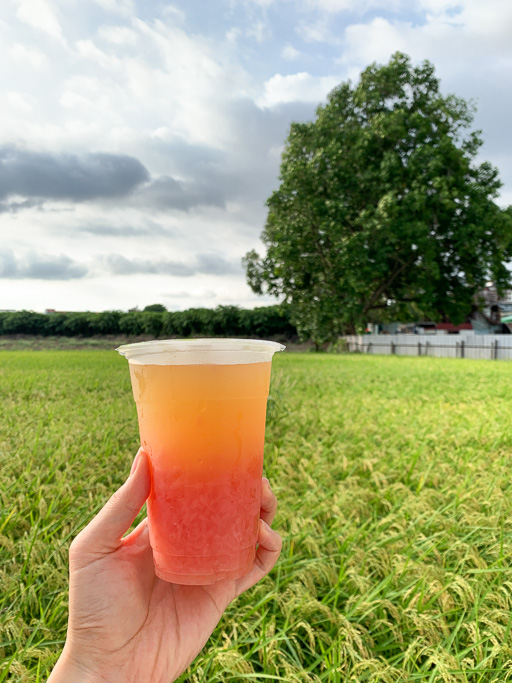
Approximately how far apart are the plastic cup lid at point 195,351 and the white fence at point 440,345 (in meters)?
25.2

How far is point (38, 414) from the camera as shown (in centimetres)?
574

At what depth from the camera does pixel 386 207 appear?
22.4 metres

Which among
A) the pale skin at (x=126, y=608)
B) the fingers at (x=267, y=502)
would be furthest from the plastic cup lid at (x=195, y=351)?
the fingers at (x=267, y=502)

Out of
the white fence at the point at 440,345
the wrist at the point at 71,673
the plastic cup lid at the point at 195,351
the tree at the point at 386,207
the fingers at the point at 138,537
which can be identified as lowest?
the white fence at the point at 440,345

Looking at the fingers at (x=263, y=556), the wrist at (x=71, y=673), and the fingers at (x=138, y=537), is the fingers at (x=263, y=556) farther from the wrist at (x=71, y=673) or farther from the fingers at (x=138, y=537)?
the wrist at (x=71, y=673)

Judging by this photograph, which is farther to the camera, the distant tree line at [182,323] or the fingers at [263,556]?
the distant tree line at [182,323]

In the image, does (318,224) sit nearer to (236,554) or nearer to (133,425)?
(133,425)

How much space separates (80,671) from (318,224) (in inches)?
996

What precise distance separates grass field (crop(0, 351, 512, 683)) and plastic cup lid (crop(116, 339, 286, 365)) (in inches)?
50.0

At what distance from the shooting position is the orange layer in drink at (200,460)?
1.35m

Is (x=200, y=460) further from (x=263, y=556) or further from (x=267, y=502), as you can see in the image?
(x=263, y=556)

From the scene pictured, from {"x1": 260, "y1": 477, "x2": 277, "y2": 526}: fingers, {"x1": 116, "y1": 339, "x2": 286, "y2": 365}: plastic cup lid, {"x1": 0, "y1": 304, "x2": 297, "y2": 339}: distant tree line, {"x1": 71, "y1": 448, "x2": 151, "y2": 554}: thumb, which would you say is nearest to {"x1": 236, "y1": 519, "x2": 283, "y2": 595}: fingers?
{"x1": 260, "y1": 477, "x2": 277, "y2": 526}: fingers

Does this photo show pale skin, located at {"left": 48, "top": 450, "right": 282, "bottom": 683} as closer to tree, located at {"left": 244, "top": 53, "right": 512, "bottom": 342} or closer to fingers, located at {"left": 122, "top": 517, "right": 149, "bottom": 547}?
fingers, located at {"left": 122, "top": 517, "right": 149, "bottom": 547}

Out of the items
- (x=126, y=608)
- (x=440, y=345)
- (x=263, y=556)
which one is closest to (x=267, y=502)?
(x=263, y=556)
